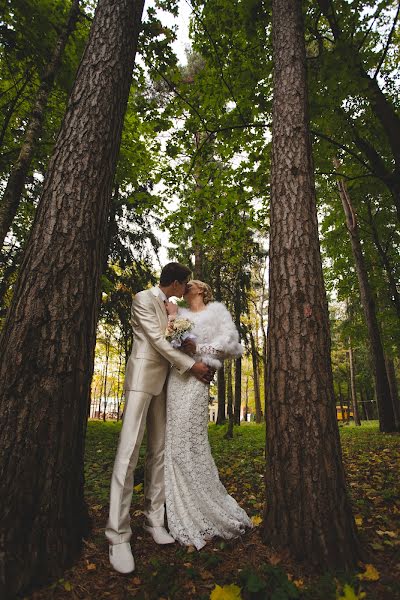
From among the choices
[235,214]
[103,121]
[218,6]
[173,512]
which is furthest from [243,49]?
[173,512]

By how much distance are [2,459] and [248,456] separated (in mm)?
5888

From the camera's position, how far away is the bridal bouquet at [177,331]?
3.32m

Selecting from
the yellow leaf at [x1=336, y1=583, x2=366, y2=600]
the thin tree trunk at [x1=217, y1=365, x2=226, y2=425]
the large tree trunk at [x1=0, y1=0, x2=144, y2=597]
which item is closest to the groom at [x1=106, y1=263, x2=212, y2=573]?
the large tree trunk at [x1=0, y1=0, x2=144, y2=597]

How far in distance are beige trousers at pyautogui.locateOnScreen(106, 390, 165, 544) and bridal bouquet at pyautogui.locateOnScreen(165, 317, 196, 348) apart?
595mm

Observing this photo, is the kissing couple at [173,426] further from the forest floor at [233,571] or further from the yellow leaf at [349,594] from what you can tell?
the yellow leaf at [349,594]

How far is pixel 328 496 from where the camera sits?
8.14 ft

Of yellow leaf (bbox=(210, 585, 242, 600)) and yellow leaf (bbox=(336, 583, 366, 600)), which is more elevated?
yellow leaf (bbox=(336, 583, 366, 600))

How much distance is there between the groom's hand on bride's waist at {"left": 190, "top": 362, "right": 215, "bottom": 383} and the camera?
3422 millimetres

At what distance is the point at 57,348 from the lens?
2521mm

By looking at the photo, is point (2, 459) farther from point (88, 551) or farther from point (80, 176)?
point (80, 176)

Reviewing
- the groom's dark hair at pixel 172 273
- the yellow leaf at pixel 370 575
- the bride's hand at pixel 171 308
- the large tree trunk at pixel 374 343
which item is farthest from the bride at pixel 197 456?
the large tree trunk at pixel 374 343

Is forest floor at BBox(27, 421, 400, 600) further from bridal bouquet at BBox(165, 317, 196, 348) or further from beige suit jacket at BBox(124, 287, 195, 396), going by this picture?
bridal bouquet at BBox(165, 317, 196, 348)

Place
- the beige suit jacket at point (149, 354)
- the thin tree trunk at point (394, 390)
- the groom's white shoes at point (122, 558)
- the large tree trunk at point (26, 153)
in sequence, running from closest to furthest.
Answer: the groom's white shoes at point (122, 558), the beige suit jacket at point (149, 354), the large tree trunk at point (26, 153), the thin tree trunk at point (394, 390)

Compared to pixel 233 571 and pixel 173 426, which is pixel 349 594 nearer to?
pixel 233 571
